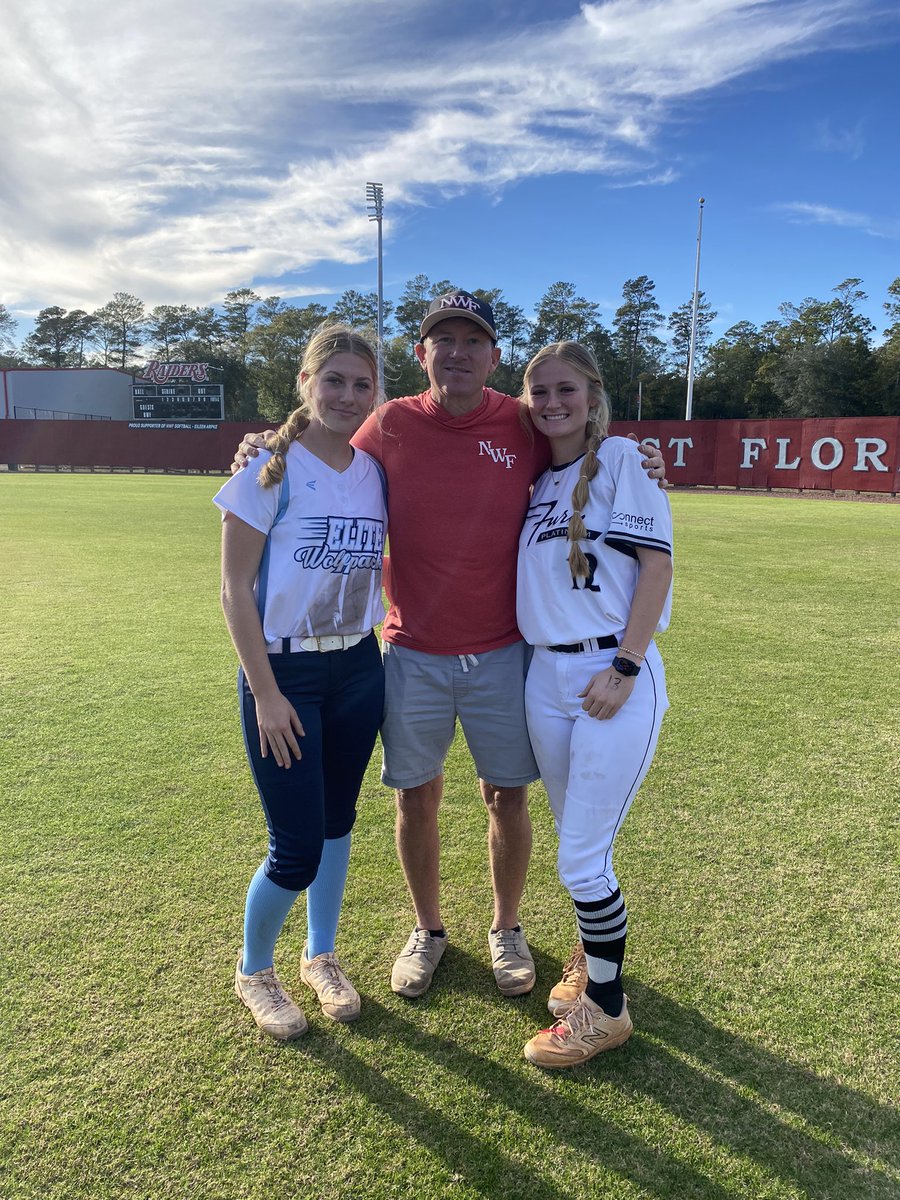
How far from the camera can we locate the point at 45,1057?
2104 millimetres

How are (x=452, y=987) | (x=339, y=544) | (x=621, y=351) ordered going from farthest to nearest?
(x=621, y=351) → (x=452, y=987) → (x=339, y=544)

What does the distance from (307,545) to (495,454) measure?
29.0 inches

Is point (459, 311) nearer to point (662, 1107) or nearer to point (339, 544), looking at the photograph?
point (339, 544)

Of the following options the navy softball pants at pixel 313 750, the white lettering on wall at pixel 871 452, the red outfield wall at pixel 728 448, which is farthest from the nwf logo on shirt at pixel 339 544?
the white lettering on wall at pixel 871 452

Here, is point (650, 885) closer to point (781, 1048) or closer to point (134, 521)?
point (781, 1048)

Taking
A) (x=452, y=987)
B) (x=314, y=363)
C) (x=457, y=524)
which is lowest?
(x=452, y=987)

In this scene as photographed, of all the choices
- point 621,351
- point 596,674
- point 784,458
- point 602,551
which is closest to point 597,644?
point 596,674

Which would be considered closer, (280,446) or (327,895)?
(280,446)

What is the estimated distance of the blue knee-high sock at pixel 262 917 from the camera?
2264 mm

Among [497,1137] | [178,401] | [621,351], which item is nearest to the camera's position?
[497,1137]

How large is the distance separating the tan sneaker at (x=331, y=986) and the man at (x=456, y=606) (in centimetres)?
18

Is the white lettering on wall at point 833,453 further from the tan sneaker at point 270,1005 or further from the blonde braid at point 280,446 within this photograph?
the tan sneaker at point 270,1005

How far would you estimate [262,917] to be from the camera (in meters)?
2.29

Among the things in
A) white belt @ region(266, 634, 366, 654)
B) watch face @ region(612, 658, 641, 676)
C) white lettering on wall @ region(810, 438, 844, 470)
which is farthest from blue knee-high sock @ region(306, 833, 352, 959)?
white lettering on wall @ region(810, 438, 844, 470)
